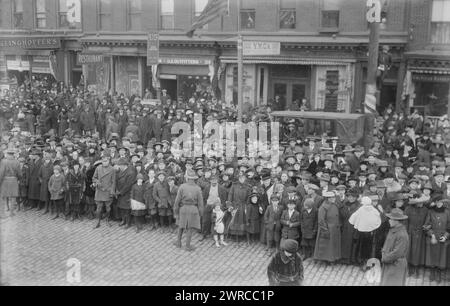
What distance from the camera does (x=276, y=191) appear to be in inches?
462

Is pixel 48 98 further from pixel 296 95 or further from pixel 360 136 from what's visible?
pixel 360 136

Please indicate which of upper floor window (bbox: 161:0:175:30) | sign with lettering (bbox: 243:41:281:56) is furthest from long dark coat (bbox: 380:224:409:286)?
upper floor window (bbox: 161:0:175:30)

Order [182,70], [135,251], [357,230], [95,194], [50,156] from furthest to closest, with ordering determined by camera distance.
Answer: [182,70] < [50,156] < [95,194] < [135,251] < [357,230]

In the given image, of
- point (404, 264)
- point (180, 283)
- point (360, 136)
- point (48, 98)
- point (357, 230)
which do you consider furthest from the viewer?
point (48, 98)

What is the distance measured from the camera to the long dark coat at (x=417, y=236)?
10.1 m

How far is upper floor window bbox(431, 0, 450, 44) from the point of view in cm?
2164

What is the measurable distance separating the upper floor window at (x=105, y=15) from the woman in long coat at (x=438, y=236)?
22981 millimetres

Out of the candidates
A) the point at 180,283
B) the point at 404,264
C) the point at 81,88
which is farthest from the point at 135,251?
the point at 81,88

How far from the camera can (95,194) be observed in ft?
43.2

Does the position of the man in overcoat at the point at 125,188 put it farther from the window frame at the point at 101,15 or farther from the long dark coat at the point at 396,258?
the window frame at the point at 101,15

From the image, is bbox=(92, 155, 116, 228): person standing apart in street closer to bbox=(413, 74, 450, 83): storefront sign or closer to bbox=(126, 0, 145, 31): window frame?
bbox=(413, 74, 450, 83): storefront sign

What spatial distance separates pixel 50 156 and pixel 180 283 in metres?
6.36

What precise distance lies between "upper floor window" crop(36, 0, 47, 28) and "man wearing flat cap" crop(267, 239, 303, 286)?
27878 millimetres

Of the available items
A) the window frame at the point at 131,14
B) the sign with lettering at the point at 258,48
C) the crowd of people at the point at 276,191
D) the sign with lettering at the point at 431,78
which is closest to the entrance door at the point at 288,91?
the sign with lettering at the point at 431,78
